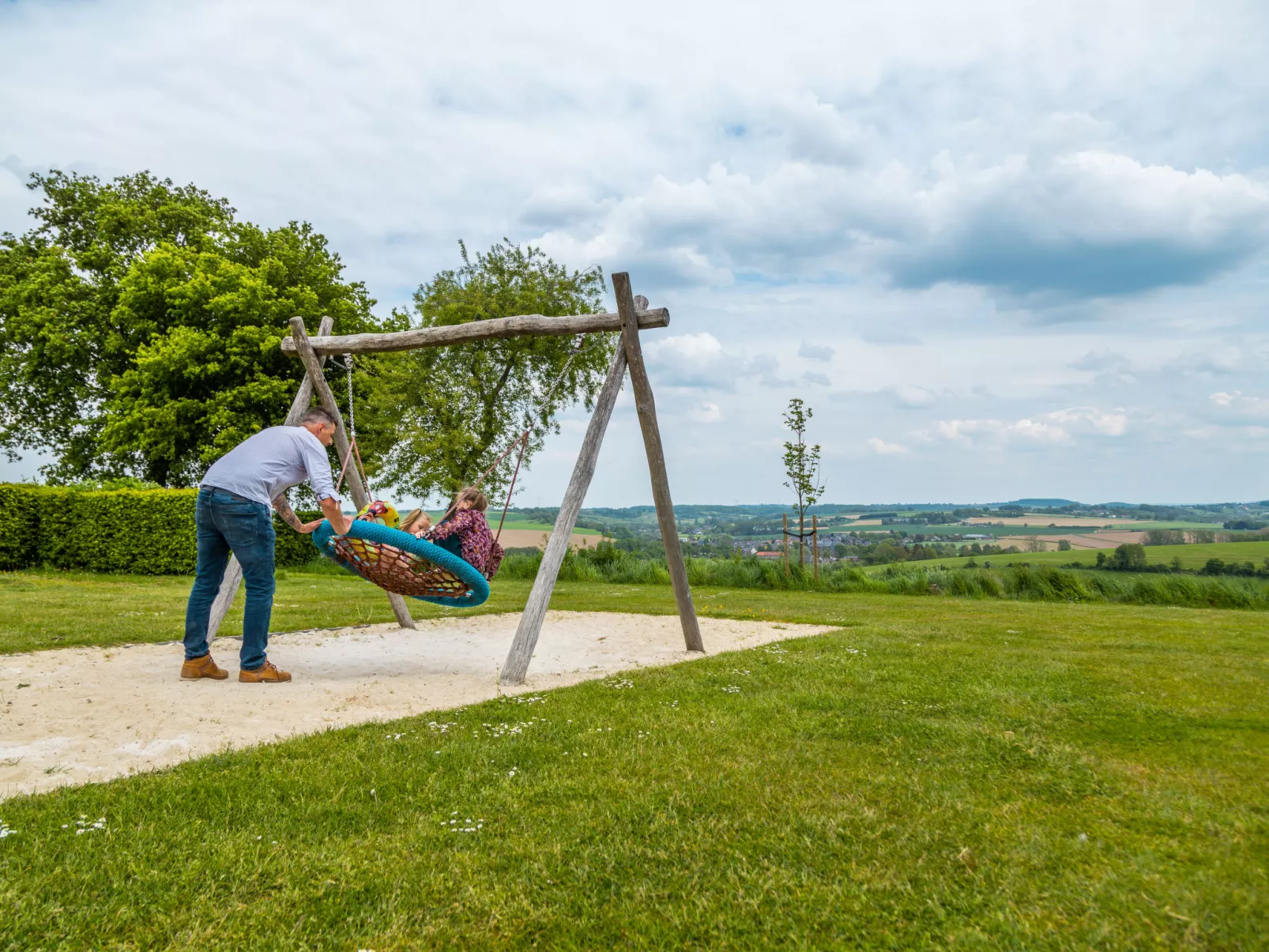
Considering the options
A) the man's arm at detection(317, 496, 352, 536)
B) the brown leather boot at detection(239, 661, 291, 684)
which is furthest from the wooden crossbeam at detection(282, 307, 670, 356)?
the brown leather boot at detection(239, 661, 291, 684)

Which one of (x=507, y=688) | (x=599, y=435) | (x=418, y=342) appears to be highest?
(x=418, y=342)

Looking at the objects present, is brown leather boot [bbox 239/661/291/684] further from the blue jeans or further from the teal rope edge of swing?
the teal rope edge of swing

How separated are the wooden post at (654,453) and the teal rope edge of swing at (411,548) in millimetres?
2064

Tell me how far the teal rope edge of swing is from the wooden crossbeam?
2.07m

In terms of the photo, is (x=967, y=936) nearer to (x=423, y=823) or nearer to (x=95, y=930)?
(x=423, y=823)

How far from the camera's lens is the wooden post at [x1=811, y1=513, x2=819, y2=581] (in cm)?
1767

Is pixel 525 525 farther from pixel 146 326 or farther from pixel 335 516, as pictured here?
pixel 146 326

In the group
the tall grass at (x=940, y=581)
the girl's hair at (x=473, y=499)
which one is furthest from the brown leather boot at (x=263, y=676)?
the tall grass at (x=940, y=581)

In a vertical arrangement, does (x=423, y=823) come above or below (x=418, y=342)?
below

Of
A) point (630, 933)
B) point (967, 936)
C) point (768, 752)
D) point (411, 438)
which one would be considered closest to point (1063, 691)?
point (768, 752)

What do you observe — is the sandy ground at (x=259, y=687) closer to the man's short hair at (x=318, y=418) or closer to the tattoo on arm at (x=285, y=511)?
the tattoo on arm at (x=285, y=511)

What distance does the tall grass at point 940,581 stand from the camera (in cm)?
1486

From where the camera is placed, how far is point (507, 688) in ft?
20.2

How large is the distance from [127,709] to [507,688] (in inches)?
102
